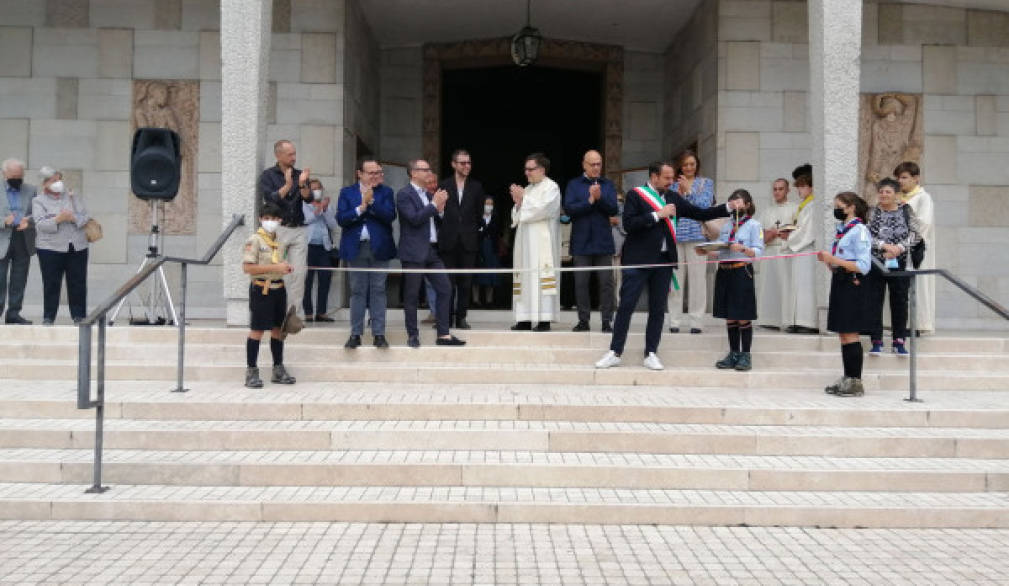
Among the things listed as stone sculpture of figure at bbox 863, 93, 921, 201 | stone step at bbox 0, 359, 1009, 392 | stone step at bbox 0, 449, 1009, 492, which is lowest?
stone step at bbox 0, 449, 1009, 492

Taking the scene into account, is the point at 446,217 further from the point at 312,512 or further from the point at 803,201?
the point at 312,512

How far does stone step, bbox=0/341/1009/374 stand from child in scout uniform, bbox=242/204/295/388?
0.76 meters

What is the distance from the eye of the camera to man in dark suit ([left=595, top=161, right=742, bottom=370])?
312 inches

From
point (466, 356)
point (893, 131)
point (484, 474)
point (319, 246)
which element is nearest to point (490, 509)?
point (484, 474)

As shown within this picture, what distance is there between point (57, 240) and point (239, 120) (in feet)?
7.47

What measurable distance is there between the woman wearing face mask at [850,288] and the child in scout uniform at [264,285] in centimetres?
444

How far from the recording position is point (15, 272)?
372 inches

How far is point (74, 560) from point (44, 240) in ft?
18.8

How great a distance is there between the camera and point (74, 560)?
4504mm

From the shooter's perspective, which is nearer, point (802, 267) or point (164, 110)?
point (802, 267)

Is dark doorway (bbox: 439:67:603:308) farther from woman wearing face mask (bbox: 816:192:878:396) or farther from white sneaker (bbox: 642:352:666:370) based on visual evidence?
woman wearing face mask (bbox: 816:192:878:396)

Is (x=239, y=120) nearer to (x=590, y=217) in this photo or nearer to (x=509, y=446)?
(x=590, y=217)

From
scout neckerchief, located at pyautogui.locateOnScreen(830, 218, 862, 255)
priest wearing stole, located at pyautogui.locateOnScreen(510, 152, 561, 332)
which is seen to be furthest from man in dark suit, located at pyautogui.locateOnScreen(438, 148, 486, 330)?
scout neckerchief, located at pyautogui.locateOnScreen(830, 218, 862, 255)

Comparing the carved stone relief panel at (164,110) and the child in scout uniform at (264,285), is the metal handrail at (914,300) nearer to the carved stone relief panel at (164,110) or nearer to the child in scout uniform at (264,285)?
the child in scout uniform at (264,285)
